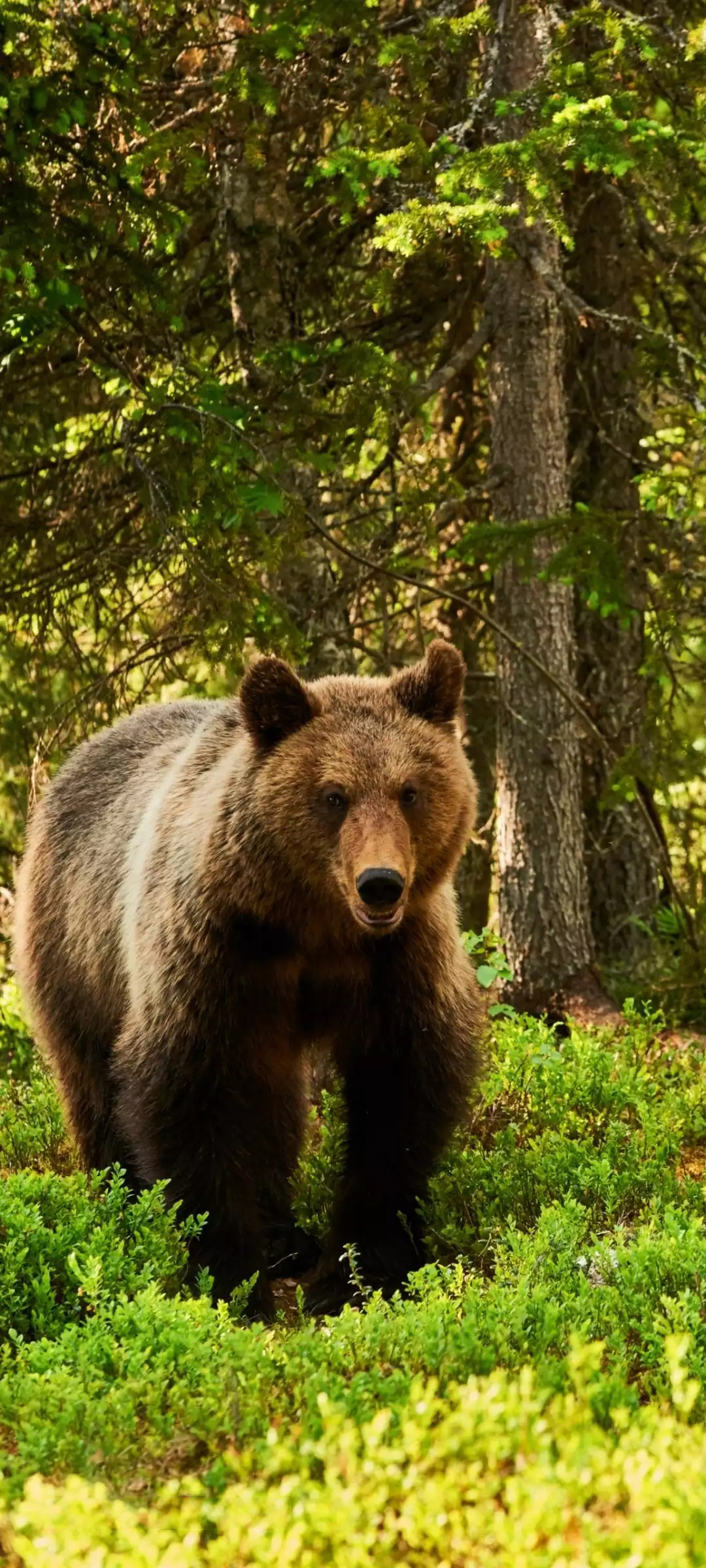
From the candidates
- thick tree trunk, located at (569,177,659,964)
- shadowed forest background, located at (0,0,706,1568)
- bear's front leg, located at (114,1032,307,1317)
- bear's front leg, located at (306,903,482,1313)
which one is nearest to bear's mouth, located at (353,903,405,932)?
bear's front leg, located at (306,903,482,1313)

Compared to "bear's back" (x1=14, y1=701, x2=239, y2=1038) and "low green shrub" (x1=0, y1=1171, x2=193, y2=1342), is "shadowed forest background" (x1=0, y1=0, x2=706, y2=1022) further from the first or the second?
"low green shrub" (x1=0, y1=1171, x2=193, y2=1342)

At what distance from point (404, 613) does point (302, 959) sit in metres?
4.98

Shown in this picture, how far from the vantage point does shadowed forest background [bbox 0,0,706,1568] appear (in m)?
2.85

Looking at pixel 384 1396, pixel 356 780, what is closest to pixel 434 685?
pixel 356 780

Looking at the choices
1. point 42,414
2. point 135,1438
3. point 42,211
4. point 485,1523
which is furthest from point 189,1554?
point 42,414

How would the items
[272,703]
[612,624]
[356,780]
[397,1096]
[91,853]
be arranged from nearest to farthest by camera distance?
1. [356,780]
2. [272,703]
3. [397,1096]
4. [91,853]
5. [612,624]

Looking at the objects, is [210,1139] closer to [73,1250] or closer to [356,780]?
[73,1250]

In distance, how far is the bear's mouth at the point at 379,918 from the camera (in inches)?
175

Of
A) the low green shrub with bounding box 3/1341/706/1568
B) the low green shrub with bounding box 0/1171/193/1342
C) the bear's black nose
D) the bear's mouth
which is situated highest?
the bear's black nose

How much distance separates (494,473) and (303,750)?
4057 mm

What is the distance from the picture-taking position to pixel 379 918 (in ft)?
14.6

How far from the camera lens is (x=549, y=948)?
27.0ft

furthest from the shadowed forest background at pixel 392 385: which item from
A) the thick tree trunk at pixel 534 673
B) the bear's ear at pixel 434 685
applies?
the bear's ear at pixel 434 685

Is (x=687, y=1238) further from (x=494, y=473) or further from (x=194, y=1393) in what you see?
(x=494, y=473)
